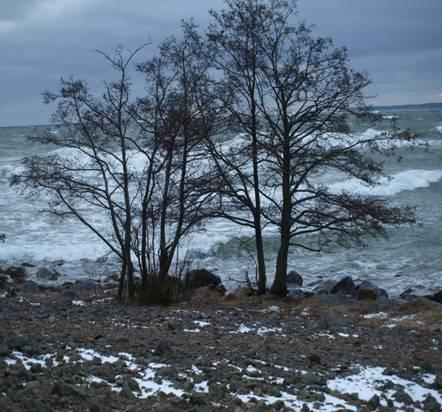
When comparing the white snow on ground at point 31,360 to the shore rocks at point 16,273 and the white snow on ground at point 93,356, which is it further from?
the shore rocks at point 16,273

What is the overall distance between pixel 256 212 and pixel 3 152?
5558cm

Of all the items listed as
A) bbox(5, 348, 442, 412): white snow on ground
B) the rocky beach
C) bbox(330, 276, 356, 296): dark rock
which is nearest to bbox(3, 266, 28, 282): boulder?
the rocky beach

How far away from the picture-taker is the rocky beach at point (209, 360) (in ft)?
17.5

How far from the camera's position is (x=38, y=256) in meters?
24.2

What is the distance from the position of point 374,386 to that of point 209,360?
1.73 m

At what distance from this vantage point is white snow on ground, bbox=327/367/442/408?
6176mm

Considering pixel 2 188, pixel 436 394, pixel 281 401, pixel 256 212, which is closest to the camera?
pixel 281 401

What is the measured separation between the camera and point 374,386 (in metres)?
6.42

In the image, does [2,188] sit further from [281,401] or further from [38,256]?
[281,401]

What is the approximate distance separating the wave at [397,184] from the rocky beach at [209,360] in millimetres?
27186

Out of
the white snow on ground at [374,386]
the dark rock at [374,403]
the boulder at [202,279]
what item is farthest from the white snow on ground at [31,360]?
the boulder at [202,279]

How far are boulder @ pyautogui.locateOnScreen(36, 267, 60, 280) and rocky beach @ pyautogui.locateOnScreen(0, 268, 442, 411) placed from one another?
871cm

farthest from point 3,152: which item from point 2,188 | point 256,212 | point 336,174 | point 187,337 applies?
point 187,337

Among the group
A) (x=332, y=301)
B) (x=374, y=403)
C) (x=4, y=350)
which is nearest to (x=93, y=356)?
(x=4, y=350)
